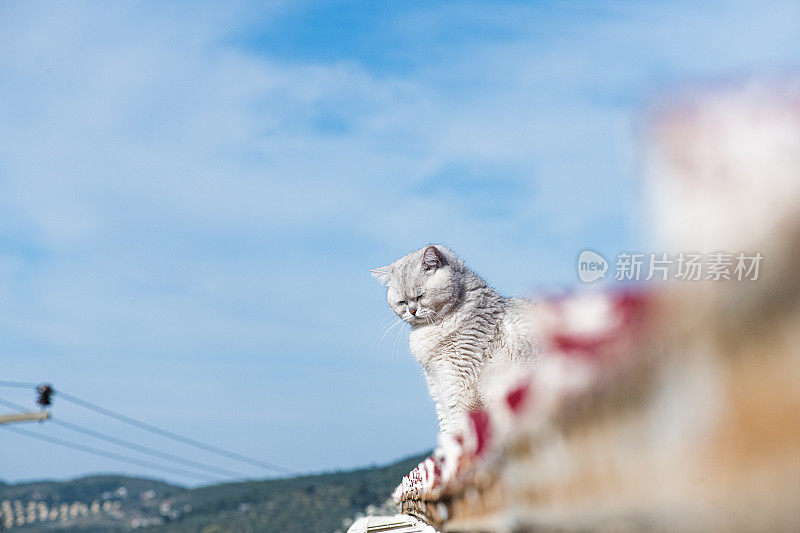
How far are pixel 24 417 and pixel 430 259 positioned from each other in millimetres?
10258

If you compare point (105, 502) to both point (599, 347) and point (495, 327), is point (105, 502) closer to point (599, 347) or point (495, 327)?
point (495, 327)

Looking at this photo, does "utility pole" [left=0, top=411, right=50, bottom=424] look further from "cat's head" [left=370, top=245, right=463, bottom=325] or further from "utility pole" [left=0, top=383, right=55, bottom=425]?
"cat's head" [left=370, top=245, right=463, bottom=325]

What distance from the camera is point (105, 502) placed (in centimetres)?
3441

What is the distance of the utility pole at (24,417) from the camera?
11594 millimetres

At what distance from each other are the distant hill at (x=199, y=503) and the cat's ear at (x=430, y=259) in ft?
47.1

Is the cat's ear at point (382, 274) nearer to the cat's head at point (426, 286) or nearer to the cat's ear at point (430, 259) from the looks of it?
the cat's head at point (426, 286)

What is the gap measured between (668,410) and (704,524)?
122mm

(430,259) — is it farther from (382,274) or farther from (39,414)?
(39,414)

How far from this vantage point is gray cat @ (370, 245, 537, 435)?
389 centimetres

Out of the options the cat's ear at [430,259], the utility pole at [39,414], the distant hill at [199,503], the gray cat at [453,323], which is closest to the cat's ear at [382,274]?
the gray cat at [453,323]

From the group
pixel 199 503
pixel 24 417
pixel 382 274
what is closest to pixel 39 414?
pixel 24 417

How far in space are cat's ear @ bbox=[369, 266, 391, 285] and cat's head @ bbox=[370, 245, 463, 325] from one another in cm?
12

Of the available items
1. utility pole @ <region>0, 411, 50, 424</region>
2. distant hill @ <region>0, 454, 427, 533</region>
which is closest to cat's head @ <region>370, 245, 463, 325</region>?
utility pole @ <region>0, 411, 50, 424</region>

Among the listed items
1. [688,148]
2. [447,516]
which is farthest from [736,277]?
[447,516]
